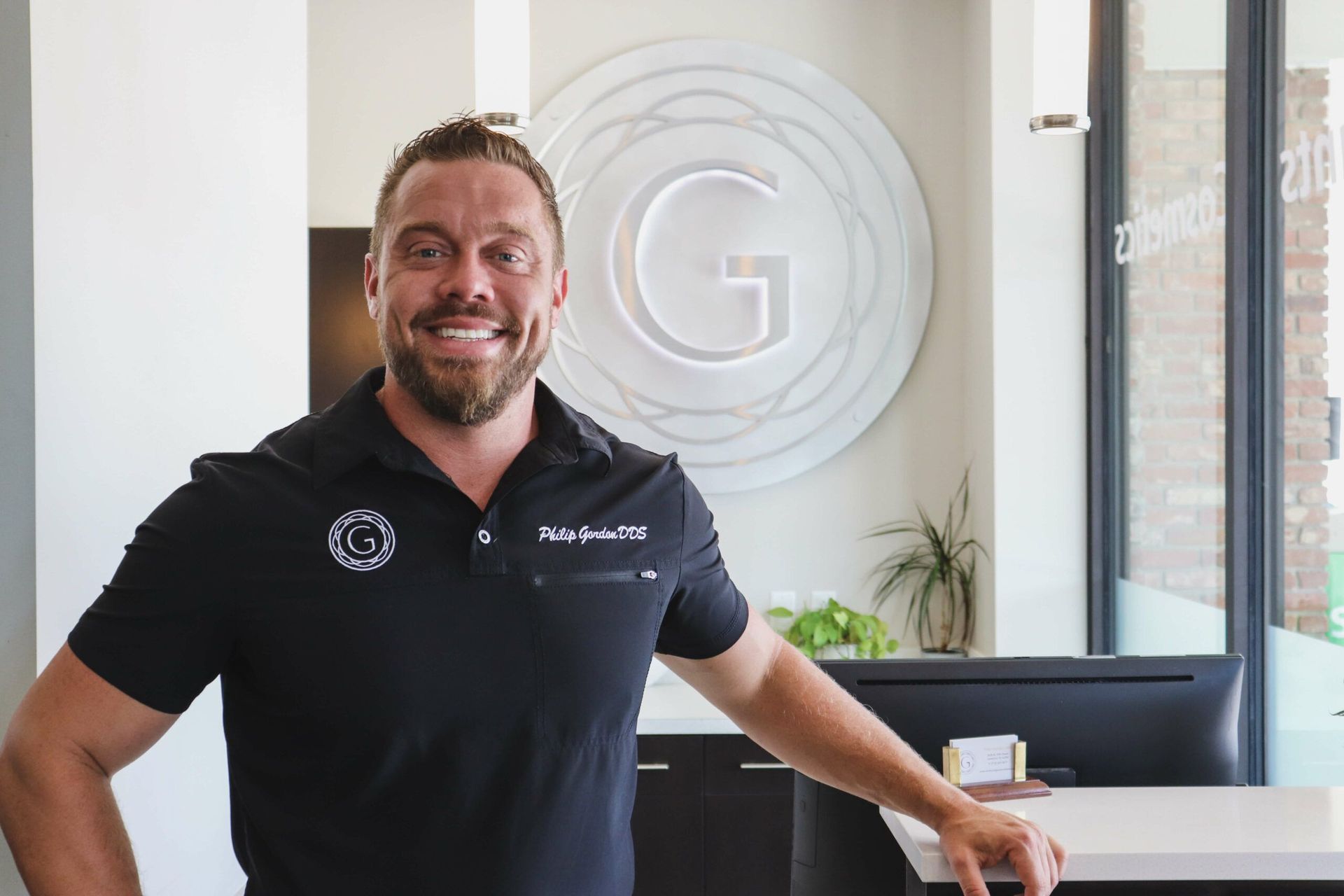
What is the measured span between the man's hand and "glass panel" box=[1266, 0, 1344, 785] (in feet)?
5.77

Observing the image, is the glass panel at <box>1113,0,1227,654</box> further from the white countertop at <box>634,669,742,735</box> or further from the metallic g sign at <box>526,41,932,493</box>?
the white countertop at <box>634,669,742,735</box>

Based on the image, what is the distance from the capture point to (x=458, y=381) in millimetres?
1503

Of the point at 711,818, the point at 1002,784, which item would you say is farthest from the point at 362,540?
the point at 711,818

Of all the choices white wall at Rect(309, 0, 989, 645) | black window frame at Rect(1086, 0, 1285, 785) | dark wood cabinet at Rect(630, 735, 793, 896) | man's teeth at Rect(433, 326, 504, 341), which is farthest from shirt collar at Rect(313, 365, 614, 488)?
white wall at Rect(309, 0, 989, 645)

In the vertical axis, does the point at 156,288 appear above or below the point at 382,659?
above

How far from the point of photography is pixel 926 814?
4.95ft

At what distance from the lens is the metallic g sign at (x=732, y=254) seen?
4469 mm

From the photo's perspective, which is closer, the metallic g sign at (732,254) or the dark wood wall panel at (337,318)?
the dark wood wall panel at (337,318)

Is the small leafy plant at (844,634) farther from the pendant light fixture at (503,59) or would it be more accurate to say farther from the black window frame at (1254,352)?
the pendant light fixture at (503,59)

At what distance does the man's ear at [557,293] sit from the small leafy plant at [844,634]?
7.47 ft

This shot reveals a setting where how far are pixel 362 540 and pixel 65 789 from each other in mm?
384

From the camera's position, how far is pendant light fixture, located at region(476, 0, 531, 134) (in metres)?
2.90

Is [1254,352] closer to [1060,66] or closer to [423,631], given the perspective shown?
[1060,66]

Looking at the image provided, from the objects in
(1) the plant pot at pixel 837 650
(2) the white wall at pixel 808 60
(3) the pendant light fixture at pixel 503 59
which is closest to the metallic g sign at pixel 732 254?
(2) the white wall at pixel 808 60
